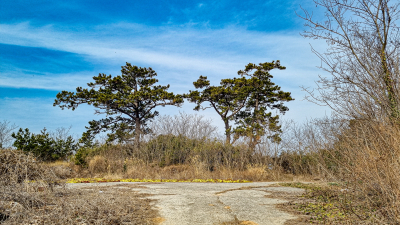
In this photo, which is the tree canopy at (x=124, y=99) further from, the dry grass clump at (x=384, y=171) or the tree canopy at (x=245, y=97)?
the dry grass clump at (x=384, y=171)

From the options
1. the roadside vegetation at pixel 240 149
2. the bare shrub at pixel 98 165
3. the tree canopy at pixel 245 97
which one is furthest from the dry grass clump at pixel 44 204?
the tree canopy at pixel 245 97

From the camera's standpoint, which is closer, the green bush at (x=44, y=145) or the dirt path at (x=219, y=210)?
the dirt path at (x=219, y=210)

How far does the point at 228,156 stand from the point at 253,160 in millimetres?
1430

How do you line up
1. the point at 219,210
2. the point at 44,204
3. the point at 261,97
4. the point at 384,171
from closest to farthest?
the point at 384,171
the point at 44,204
the point at 219,210
the point at 261,97

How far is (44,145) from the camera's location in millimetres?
20438

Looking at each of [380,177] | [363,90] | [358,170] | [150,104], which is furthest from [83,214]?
[150,104]

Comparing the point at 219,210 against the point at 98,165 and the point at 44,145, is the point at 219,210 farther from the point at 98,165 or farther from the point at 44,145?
the point at 44,145

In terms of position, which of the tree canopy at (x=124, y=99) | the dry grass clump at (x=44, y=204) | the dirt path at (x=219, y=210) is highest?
the tree canopy at (x=124, y=99)

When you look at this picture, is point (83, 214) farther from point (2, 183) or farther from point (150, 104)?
point (150, 104)

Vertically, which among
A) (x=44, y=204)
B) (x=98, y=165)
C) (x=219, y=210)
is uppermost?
(x=98, y=165)

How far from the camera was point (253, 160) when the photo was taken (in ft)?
51.2

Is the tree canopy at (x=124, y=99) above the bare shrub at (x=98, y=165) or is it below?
above

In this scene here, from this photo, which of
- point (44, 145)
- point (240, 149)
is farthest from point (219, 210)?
point (44, 145)

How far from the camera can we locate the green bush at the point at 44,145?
62.7 feet
